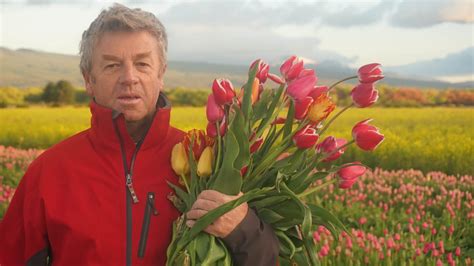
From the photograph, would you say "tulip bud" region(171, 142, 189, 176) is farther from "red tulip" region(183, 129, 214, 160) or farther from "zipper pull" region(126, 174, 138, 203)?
"zipper pull" region(126, 174, 138, 203)

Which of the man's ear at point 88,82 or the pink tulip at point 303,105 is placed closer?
the pink tulip at point 303,105

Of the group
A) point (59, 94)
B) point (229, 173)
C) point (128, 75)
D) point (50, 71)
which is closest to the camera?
point (229, 173)

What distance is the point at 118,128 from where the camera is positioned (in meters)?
2.45

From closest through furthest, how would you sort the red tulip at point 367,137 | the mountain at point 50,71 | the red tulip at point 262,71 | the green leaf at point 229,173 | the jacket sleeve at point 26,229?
1. the green leaf at point 229,173
2. the red tulip at point 367,137
3. the red tulip at point 262,71
4. the jacket sleeve at point 26,229
5. the mountain at point 50,71

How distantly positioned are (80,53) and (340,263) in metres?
2.75

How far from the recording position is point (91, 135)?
101 inches

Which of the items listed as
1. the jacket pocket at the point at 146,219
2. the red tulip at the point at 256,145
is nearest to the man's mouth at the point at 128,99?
the jacket pocket at the point at 146,219

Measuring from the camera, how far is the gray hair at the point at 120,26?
2418 millimetres

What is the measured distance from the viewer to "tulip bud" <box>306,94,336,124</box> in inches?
88.7

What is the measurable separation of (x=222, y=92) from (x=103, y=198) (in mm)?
598

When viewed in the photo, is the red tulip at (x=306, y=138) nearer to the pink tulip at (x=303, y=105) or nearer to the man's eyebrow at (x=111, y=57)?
the pink tulip at (x=303, y=105)

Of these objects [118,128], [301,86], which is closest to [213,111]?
[301,86]

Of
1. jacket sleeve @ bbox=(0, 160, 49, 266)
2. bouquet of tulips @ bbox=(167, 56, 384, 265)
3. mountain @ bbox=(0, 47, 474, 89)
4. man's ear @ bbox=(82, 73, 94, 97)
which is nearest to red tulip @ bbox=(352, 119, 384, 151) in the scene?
bouquet of tulips @ bbox=(167, 56, 384, 265)

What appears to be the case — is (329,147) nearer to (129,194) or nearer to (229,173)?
(229,173)
